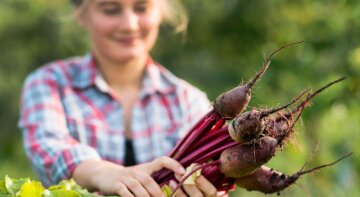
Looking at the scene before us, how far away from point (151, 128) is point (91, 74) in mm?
369

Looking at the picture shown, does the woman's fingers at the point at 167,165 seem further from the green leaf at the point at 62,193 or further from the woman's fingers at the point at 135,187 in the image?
the green leaf at the point at 62,193

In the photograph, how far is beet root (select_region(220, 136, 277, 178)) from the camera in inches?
105

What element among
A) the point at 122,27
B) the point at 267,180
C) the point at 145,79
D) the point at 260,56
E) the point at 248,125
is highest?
the point at 122,27

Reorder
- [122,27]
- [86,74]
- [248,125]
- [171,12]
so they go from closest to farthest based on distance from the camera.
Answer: [248,125] < [122,27] < [86,74] < [171,12]

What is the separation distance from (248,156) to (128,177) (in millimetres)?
424

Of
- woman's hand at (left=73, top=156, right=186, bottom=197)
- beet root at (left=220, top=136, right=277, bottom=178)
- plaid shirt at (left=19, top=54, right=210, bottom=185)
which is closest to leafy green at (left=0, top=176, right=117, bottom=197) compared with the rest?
woman's hand at (left=73, top=156, right=186, bottom=197)

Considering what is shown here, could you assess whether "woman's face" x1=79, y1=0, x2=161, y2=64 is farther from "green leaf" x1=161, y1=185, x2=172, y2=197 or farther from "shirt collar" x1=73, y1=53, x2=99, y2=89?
"green leaf" x1=161, y1=185, x2=172, y2=197

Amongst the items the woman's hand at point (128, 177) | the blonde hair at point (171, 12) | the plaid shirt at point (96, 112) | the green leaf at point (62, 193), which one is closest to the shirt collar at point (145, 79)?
the plaid shirt at point (96, 112)

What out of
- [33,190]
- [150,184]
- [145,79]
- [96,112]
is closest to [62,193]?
[33,190]

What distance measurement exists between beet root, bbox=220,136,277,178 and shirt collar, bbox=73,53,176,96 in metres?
1.17

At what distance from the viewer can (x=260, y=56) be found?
7016mm

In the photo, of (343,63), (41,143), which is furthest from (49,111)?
(343,63)

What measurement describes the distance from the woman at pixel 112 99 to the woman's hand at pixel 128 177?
1.21 ft

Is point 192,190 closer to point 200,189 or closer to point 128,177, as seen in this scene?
point 200,189
